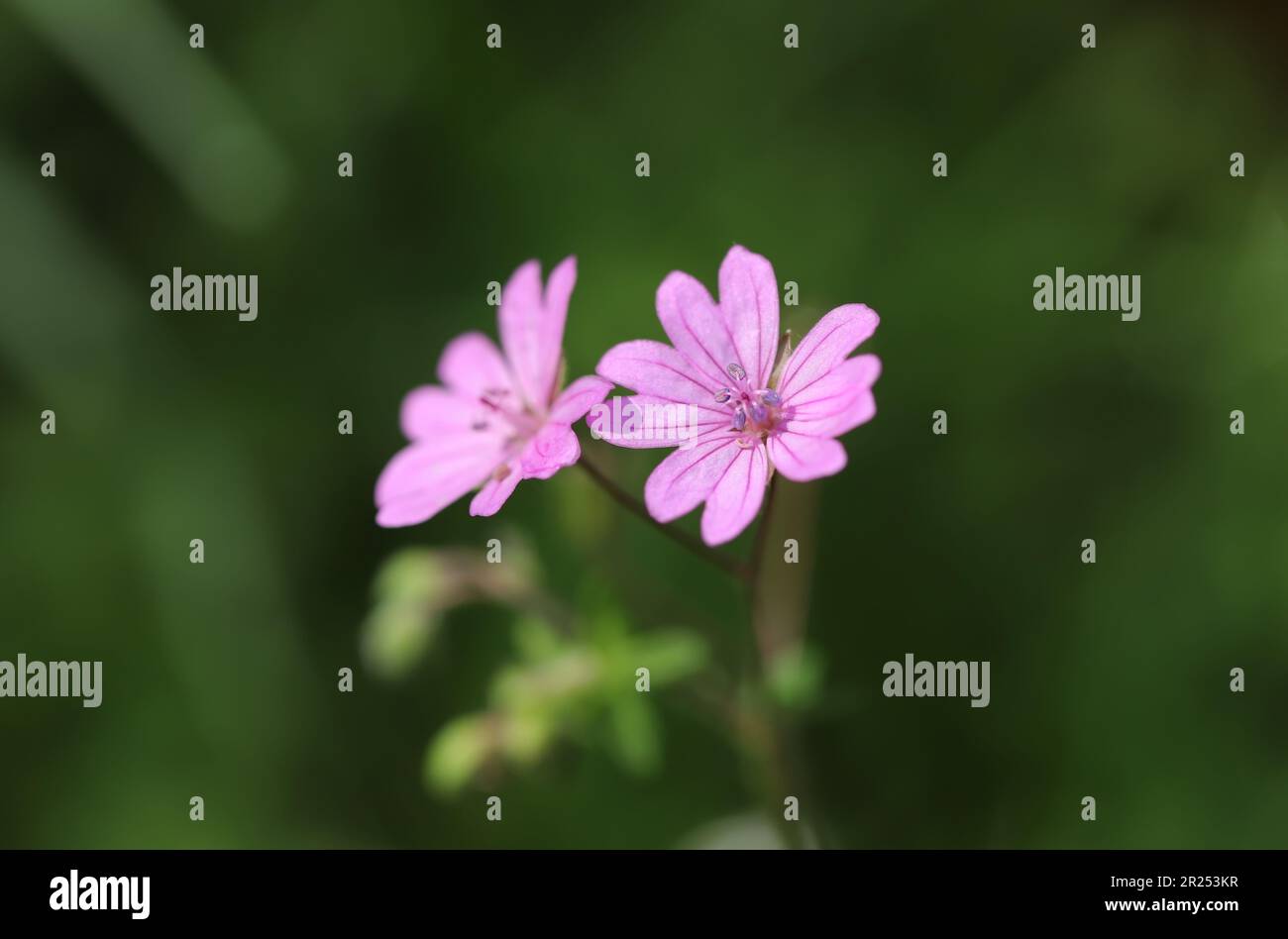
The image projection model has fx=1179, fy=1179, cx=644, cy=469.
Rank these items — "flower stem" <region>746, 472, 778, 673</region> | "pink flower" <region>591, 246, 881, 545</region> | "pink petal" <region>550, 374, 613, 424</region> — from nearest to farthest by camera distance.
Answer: "pink flower" <region>591, 246, 881, 545</region>, "pink petal" <region>550, 374, 613, 424</region>, "flower stem" <region>746, 472, 778, 673</region>

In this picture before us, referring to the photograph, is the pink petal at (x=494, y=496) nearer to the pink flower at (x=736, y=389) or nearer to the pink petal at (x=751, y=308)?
the pink flower at (x=736, y=389)

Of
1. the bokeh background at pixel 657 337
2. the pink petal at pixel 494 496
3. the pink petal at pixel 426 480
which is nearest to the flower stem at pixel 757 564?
the pink petal at pixel 494 496

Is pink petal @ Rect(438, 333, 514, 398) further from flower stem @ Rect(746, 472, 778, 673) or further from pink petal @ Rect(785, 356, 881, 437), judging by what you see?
pink petal @ Rect(785, 356, 881, 437)

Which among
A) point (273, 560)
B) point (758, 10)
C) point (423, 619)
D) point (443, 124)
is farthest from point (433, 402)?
point (758, 10)

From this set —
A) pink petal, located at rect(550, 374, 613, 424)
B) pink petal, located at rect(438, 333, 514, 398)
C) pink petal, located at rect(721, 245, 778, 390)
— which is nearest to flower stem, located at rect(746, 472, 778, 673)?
pink petal, located at rect(721, 245, 778, 390)

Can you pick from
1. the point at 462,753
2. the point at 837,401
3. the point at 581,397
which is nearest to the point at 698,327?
the point at 581,397

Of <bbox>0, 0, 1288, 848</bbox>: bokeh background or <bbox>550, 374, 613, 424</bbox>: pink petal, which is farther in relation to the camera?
<bbox>0, 0, 1288, 848</bbox>: bokeh background
